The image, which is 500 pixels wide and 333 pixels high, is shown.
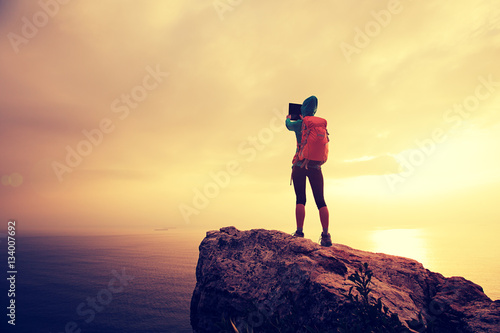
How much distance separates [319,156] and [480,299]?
4.54 meters

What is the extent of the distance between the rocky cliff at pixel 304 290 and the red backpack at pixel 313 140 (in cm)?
235

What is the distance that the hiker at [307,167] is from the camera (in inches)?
276

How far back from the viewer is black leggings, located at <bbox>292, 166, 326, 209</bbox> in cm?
721

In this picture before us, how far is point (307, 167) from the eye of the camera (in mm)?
7168

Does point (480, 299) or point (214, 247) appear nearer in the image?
point (480, 299)

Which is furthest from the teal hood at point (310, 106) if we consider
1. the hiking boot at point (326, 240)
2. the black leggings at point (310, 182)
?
the hiking boot at point (326, 240)

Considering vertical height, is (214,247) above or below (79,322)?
above

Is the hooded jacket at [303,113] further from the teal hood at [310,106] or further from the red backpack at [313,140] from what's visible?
the red backpack at [313,140]

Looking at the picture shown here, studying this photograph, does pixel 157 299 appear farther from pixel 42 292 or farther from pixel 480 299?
pixel 480 299

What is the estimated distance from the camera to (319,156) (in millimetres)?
7047

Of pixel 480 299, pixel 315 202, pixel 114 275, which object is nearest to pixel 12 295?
pixel 114 275

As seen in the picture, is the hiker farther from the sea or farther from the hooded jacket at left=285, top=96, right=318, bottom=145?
the sea

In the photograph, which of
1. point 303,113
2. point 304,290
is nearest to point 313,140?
point 303,113

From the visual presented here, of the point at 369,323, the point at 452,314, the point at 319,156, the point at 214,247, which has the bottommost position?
the point at 452,314
